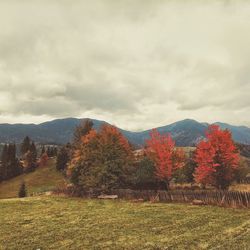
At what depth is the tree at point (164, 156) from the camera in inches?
2149

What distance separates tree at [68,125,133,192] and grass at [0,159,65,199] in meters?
59.0

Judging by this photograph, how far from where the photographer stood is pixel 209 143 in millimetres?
48906

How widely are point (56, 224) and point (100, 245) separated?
8.79 meters

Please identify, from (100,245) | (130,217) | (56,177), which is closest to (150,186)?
(130,217)

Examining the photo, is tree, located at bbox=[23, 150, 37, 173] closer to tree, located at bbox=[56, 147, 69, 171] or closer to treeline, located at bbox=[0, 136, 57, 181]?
treeline, located at bbox=[0, 136, 57, 181]

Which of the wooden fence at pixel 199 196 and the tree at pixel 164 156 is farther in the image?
the tree at pixel 164 156

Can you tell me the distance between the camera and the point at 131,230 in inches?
902

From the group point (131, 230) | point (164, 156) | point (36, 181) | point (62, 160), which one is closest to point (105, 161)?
point (164, 156)

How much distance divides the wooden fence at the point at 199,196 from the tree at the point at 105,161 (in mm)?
5723

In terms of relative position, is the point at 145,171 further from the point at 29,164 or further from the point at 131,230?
the point at 29,164

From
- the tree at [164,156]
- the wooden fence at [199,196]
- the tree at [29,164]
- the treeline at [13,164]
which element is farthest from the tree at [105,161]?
the tree at [29,164]

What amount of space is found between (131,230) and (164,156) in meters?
32.5

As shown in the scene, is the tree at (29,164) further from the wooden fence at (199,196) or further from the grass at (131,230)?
the grass at (131,230)

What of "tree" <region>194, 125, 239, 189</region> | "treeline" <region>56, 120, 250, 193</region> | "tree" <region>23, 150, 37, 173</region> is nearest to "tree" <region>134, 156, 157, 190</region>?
"treeline" <region>56, 120, 250, 193</region>
